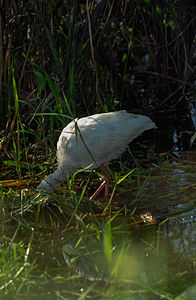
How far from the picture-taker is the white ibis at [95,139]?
3.76 meters

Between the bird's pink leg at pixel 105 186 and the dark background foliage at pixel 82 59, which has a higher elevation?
the dark background foliage at pixel 82 59

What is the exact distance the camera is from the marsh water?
2.41 metres

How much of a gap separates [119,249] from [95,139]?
113cm

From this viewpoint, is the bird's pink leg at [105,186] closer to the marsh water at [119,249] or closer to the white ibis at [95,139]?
the white ibis at [95,139]

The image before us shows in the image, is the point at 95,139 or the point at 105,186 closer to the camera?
the point at 95,139

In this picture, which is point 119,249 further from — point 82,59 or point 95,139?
point 82,59

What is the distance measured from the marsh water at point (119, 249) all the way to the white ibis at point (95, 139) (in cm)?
33

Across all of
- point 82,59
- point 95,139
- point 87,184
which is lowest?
point 87,184

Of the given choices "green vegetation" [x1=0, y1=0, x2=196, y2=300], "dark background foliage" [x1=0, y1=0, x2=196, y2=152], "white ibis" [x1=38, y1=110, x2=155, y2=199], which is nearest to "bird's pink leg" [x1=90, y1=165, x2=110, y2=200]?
"white ibis" [x1=38, y1=110, x2=155, y2=199]

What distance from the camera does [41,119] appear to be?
169 inches

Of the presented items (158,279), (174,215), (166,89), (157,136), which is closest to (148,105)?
(166,89)

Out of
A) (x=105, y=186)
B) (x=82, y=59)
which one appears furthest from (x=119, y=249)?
(x=82, y=59)

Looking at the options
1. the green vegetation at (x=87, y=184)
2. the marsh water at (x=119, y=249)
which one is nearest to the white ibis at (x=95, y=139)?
the green vegetation at (x=87, y=184)

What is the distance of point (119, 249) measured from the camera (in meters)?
2.87
